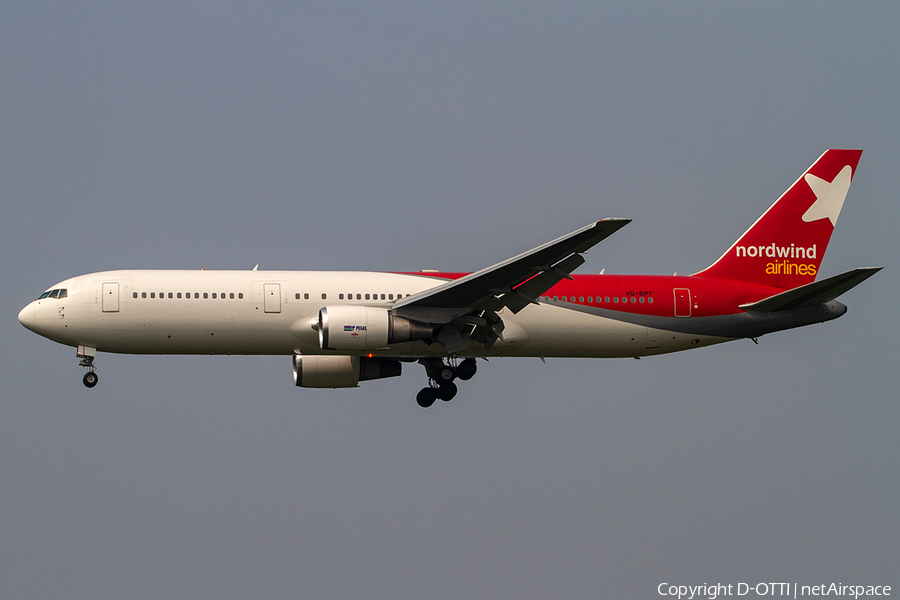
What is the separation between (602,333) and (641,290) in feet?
7.05

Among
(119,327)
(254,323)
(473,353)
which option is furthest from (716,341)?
(119,327)

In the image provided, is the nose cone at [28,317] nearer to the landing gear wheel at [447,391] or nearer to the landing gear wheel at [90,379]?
the landing gear wheel at [90,379]

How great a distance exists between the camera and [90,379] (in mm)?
35688

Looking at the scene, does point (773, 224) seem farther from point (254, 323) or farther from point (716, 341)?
point (254, 323)

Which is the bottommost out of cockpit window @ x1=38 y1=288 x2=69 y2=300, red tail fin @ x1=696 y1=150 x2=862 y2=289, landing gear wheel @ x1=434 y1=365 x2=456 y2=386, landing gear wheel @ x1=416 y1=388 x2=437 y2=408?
landing gear wheel @ x1=416 y1=388 x2=437 y2=408

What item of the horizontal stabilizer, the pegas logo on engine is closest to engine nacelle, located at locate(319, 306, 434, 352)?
the pegas logo on engine

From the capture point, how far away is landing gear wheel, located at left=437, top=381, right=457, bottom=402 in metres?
38.4

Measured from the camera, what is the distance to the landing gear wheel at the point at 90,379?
35.7m

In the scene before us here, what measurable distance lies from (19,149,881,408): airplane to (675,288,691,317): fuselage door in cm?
5

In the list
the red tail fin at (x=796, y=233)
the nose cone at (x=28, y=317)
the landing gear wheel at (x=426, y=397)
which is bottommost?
the landing gear wheel at (x=426, y=397)

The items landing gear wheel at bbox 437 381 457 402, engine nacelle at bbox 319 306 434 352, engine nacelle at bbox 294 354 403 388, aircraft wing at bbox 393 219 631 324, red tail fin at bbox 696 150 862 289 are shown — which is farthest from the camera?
red tail fin at bbox 696 150 862 289

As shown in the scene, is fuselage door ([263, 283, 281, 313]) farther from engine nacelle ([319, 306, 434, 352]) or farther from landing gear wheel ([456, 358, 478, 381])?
landing gear wheel ([456, 358, 478, 381])

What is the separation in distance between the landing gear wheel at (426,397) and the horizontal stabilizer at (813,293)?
445 inches

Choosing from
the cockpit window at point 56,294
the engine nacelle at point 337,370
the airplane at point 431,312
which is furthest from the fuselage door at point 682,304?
the cockpit window at point 56,294
